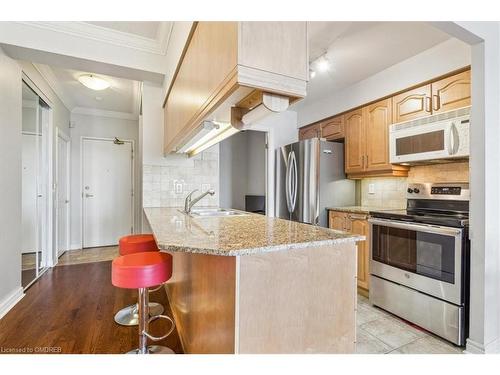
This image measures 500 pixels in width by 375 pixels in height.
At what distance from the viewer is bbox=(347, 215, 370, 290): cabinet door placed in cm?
267

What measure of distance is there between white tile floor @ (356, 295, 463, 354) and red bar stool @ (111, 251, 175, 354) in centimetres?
139

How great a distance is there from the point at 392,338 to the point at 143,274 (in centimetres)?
185

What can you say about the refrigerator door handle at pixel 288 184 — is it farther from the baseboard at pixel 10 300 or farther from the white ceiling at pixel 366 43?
the baseboard at pixel 10 300

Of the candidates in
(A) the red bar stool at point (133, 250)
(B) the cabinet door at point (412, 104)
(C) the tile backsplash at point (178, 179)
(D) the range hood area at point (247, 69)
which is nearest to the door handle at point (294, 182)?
(C) the tile backsplash at point (178, 179)

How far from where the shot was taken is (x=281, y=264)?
1.10 metres

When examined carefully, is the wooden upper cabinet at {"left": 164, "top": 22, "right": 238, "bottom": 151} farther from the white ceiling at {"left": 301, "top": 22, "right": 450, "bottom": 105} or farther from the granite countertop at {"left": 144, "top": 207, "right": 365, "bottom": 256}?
the white ceiling at {"left": 301, "top": 22, "right": 450, "bottom": 105}

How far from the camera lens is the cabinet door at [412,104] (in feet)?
7.93

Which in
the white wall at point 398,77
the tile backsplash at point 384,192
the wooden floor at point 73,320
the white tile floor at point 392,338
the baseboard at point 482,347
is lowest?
the white tile floor at point 392,338

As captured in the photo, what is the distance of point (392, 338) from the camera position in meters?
1.98

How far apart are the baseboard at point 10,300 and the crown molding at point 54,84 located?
7.76ft

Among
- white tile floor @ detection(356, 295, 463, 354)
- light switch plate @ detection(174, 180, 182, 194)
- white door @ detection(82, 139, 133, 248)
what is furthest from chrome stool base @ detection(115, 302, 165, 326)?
white door @ detection(82, 139, 133, 248)

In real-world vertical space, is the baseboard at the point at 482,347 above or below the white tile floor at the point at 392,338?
above
